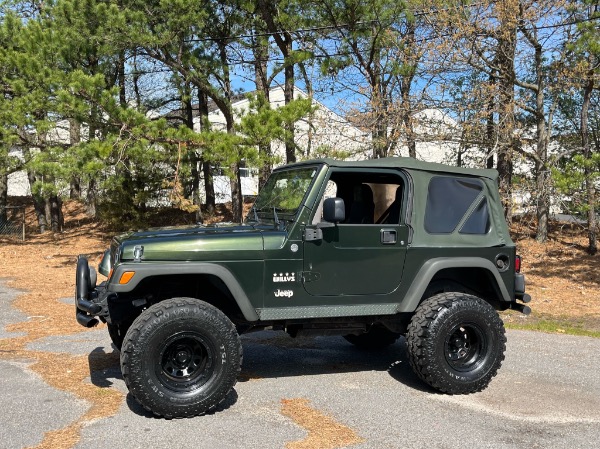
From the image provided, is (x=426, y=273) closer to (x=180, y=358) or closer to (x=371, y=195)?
(x=371, y=195)

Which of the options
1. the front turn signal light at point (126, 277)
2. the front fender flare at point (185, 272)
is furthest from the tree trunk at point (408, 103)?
the front turn signal light at point (126, 277)

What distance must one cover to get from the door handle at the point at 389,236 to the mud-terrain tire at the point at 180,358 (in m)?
1.47

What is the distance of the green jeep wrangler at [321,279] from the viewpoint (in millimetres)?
4457

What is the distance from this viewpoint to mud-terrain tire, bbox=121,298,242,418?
4301mm

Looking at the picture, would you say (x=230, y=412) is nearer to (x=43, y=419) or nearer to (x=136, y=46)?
(x=43, y=419)

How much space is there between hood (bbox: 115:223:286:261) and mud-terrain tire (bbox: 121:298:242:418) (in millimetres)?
377

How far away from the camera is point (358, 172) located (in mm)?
5184

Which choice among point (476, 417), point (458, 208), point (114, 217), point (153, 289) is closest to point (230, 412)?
point (153, 289)

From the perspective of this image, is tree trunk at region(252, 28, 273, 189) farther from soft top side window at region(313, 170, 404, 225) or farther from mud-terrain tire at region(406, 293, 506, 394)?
mud-terrain tire at region(406, 293, 506, 394)

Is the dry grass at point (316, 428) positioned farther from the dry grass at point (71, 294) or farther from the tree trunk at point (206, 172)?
the tree trunk at point (206, 172)

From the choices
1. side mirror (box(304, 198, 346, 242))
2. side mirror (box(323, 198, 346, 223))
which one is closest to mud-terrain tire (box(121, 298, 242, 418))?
side mirror (box(304, 198, 346, 242))

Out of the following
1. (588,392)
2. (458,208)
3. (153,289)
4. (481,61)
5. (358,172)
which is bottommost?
(588,392)

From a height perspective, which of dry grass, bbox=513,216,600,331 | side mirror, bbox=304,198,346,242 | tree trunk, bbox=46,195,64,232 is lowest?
dry grass, bbox=513,216,600,331

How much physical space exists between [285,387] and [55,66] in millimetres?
12077
